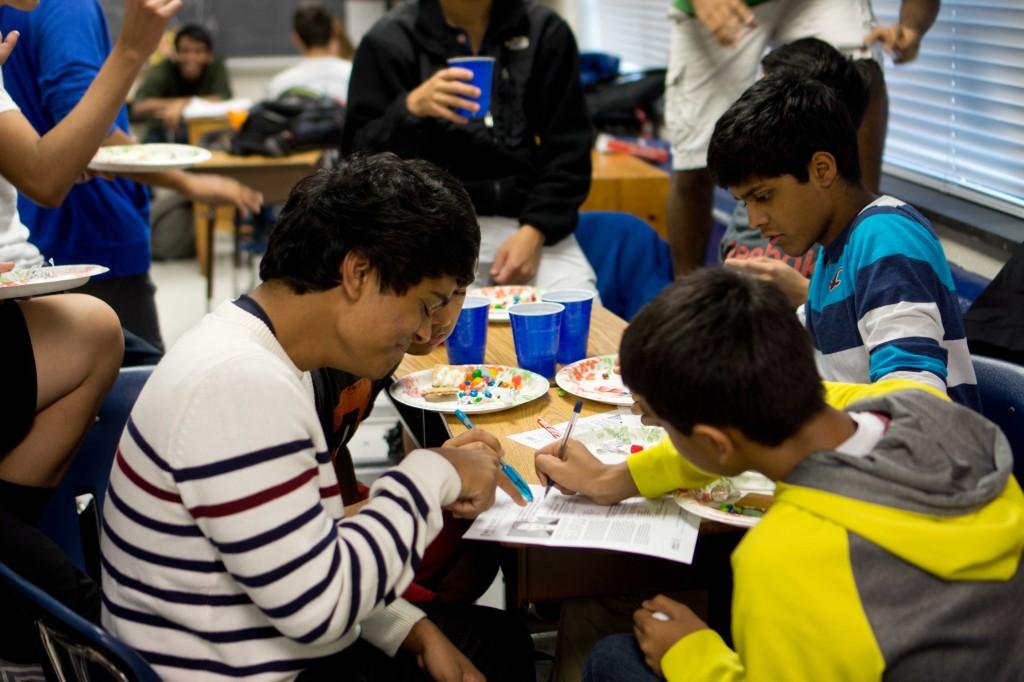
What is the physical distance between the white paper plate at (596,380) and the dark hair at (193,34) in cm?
572

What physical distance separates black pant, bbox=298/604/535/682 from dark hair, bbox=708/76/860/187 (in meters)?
0.86

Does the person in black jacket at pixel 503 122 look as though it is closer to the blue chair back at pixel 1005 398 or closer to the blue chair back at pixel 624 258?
the blue chair back at pixel 624 258

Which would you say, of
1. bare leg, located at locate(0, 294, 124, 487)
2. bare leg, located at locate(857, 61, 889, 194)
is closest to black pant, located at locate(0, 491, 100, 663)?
bare leg, located at locate(0, 294, 124, 487)

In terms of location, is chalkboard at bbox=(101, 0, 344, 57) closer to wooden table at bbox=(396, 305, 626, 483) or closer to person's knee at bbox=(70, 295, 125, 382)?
wooden table at bbox=(396, 305, 626, 483)

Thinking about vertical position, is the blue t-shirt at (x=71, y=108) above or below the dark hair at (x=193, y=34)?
below

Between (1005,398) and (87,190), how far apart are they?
2151mm

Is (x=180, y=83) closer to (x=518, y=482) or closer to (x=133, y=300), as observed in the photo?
(x=133, y=300)

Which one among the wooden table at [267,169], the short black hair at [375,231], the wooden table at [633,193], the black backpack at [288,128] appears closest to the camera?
the short black hair at [375,231]

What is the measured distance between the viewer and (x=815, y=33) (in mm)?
2879

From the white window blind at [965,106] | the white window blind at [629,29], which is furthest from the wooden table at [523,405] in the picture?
the white window blind at [629,29]

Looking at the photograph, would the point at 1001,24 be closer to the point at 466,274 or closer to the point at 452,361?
the point at 452,361

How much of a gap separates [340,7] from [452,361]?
6.29 meters

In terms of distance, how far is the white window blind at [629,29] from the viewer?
551 cm

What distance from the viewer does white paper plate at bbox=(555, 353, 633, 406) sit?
1.73 meters
